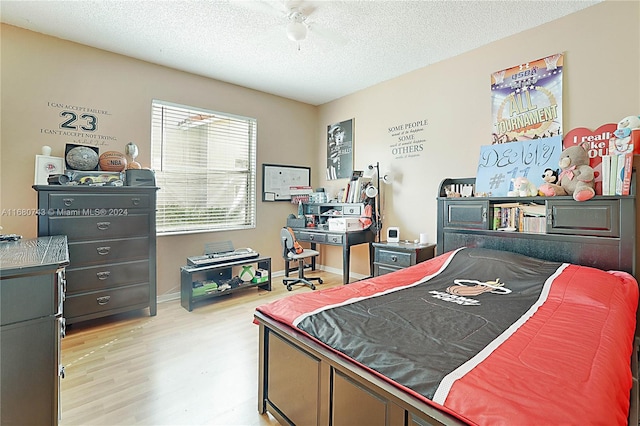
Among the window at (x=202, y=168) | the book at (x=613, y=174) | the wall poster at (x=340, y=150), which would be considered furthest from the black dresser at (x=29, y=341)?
the wall poster at (x=340, y=150)

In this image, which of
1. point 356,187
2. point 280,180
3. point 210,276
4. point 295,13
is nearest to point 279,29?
point 295,13

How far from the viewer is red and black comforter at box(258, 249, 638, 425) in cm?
87

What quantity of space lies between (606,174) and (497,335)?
1800 mm

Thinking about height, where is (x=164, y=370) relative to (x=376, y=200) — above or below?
below

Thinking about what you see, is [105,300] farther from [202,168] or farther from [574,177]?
[574,177]

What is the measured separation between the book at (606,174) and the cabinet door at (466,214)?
794 millimetres

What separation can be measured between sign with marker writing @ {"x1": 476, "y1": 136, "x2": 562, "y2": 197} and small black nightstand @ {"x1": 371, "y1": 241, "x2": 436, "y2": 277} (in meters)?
0.82

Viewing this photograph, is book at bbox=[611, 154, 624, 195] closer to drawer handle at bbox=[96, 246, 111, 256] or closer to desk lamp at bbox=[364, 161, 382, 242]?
desk lamp at bbox=[364, 161, 382, 242]

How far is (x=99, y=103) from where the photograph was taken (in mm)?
3082

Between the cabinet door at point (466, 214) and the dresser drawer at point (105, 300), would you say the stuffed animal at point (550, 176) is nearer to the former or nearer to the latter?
the cabinet door at point (466, 214)

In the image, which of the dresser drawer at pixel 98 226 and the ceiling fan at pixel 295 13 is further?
the dresser drawer at pixel 98 226

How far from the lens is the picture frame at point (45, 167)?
2.69 metres

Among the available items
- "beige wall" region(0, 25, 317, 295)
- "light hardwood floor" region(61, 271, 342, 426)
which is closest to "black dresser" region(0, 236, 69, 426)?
"light hardwood floor" region(61, 271, 342, 426)

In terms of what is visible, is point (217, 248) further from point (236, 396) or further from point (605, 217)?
point (605, 217)
